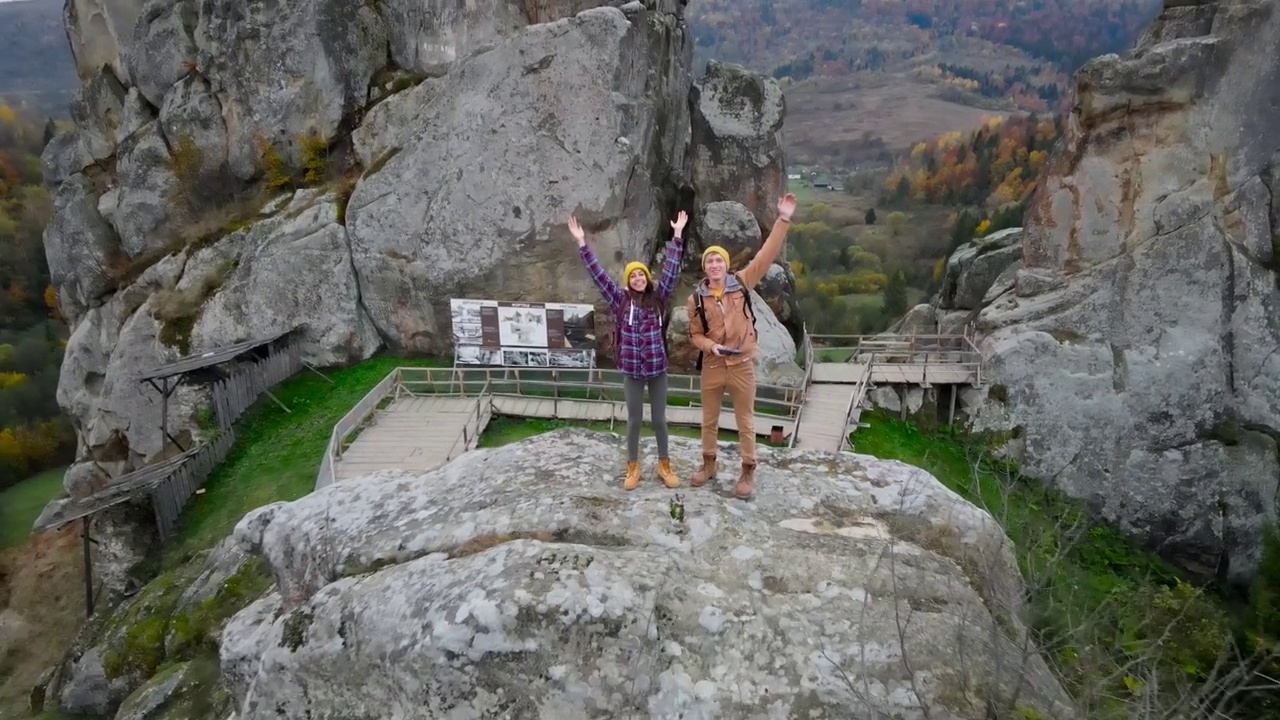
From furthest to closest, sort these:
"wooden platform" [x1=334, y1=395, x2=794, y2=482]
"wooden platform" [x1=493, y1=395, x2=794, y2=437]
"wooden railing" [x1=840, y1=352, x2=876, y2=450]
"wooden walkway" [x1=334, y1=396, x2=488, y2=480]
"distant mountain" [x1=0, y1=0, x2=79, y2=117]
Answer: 1. "distant mountain" [x1=0, y1=0, x2=79, y2=117]
2. "wooden railing" [x1=840, y1=352, x2=876, y2=450]
3. "wooden platform" [x1=493, y1=395, x2=794, y2=437]
4. "wooden platform" [x1=334, y1=395, x2=794, y2=482]
5. "wooden walkway" [x1=334, y1=396, x2=488, y2=480]

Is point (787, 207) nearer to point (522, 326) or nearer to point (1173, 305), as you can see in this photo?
point (522, 326)

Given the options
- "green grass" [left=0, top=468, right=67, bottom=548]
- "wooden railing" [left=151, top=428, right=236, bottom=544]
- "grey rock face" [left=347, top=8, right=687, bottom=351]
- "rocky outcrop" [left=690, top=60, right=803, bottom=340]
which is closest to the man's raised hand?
"wooden railing" [left=151, top=428, right=236, bottom=544]

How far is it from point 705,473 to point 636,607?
6.04ft

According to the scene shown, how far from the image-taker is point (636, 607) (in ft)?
14.8

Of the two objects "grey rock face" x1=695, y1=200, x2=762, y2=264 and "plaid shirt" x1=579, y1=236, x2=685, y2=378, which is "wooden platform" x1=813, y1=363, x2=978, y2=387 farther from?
"plaid shirt" x1=579, y1=236, x2=685, y2=378

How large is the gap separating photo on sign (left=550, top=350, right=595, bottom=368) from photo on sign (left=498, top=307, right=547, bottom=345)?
472mm

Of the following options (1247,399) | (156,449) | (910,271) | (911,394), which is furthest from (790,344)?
(910,271)

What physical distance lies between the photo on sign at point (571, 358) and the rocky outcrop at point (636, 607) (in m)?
14.0

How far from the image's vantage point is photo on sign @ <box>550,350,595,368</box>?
65.7 ft

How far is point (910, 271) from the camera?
2680 inches

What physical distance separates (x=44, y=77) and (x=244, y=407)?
5095 inches

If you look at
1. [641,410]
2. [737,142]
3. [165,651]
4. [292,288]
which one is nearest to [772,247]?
[641,410]

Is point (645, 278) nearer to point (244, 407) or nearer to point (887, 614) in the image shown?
point (887, 614)

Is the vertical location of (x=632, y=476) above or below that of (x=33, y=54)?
below
